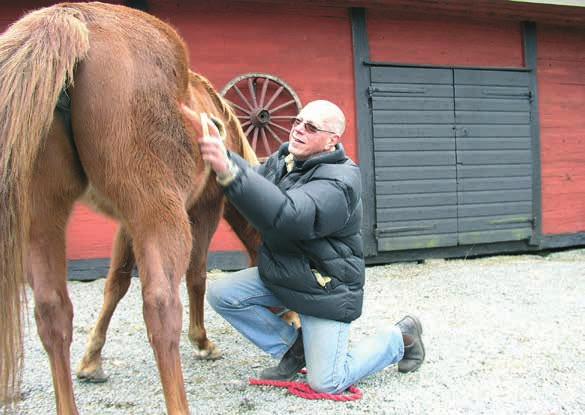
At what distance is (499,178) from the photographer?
23.3ft

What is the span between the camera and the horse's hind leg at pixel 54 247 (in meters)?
1.78

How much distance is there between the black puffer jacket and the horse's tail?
2.82 ft

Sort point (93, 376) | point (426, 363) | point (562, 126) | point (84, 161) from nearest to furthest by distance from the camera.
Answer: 1. point (84, 161)
2. point (93, 376)
3. point (426, 363)
4. point (562, 126)

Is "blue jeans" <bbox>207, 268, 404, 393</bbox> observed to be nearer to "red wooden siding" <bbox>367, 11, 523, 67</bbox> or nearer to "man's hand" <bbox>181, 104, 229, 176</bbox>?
"man's hand" <bbox>181, 104, 229, 176</bbox>

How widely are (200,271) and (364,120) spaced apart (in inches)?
155

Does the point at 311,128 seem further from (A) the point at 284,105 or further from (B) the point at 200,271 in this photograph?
(A) the point at 284,105

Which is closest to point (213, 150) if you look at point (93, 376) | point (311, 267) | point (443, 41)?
point (311, 267)

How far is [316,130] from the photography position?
7.99 ft

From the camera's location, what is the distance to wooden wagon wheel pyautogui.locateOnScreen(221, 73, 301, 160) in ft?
19.2

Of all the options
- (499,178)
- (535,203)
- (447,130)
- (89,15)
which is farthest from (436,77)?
(89,15)

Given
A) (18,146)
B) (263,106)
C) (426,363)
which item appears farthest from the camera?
(263,106)

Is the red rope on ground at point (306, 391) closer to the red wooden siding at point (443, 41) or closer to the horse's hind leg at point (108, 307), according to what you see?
the horse's hind leg at point (108, 307)

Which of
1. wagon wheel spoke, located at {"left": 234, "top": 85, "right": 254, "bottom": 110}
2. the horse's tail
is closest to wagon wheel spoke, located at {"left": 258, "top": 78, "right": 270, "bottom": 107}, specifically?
wagon wheel spoke, located at {"left": 234, "top": 85, "right": 254, "bottom": 110}

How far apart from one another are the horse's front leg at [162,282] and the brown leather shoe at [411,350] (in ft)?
4.66
